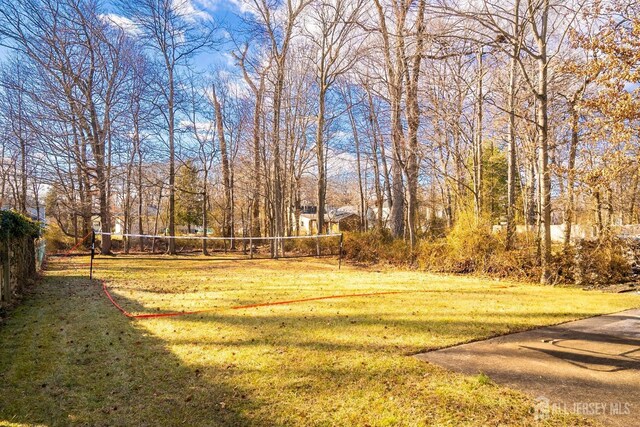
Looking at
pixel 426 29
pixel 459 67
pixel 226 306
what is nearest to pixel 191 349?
pixel 226 306

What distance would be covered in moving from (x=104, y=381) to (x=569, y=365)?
168 inches

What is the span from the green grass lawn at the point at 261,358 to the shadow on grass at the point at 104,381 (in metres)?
0.02

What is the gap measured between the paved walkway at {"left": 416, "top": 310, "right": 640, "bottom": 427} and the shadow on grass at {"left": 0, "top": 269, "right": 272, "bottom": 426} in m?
2.10

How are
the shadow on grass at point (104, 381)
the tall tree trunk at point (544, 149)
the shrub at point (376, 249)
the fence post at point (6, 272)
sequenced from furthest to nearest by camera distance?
the shrub at point (376, 249) < the tall tree trunk at point (544, 149) < the fence post at point (6, 272) < the shadow on grass at point (104, 381)

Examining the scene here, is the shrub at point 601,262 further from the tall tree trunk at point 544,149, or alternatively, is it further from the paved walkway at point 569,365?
the paved walkway at point 569,365

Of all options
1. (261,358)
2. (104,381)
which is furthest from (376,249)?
(104,381)

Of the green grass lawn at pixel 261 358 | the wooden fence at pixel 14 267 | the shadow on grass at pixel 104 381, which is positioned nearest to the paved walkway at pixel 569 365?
the green grass lawn at pixel 261 358

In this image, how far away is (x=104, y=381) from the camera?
129 inches

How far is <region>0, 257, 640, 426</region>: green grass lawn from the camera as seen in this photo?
270 centimetres

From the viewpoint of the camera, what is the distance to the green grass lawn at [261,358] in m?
2.70

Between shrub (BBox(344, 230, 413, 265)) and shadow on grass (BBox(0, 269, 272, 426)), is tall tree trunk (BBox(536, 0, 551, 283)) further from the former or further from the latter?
shadow on grass (BBox(0, 269, 272, 426))

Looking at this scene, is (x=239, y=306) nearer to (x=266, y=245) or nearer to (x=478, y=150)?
(x=478, y=150)

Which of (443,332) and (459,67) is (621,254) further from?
(443,332)

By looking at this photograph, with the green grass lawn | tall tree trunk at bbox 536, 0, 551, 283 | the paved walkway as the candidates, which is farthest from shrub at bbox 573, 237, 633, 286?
the paved walkway
